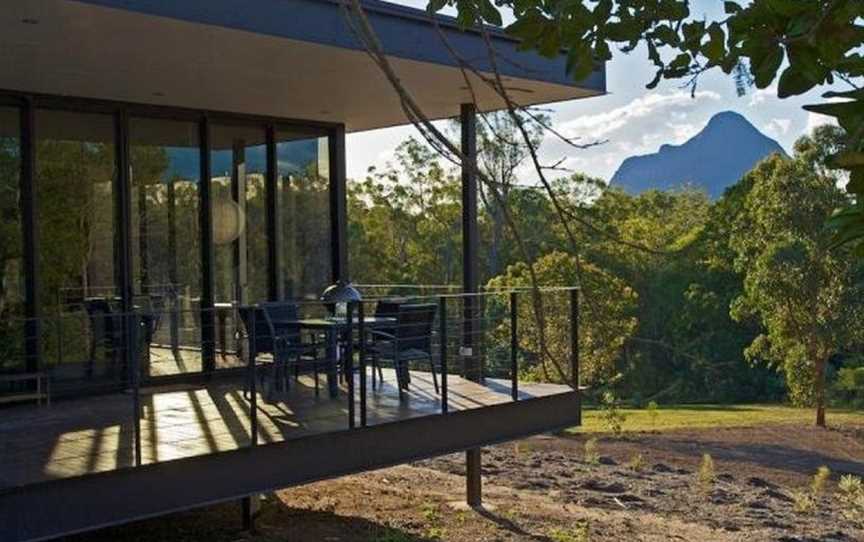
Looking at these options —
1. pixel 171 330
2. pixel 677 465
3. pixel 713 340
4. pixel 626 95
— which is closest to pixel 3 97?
pixel 171 330

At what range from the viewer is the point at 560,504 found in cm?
945

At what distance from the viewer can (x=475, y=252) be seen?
8.93 metres

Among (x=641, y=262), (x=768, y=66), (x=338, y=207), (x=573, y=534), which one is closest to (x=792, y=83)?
(x=768, y=66)

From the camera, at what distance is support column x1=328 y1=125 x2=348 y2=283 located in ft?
32.9

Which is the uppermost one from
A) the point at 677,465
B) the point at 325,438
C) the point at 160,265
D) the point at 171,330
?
the point at 160,265

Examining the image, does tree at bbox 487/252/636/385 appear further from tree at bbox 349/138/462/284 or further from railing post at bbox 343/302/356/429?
tree at bbox 349/138/462/284

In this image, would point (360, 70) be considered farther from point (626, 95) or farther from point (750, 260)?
point (750, 260)

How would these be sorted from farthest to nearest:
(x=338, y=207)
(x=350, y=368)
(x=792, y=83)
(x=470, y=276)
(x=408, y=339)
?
1. (x=338, y=207)
2. (x=470, y=276)
3. (x=408, y=339)
4. (x=350, y=368)
5. (x=792, y=83)

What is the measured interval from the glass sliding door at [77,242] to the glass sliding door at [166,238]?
0.74 feet

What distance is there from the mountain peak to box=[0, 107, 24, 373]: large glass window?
9442 cm

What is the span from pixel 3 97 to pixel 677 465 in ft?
27.2

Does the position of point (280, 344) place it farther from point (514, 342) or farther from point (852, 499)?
point (852, 499)

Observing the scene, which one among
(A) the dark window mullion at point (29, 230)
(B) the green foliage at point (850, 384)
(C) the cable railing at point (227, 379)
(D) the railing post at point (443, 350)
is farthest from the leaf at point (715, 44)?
(B) the green foliage at point (850, 384)

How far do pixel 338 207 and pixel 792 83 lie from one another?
8682mm
